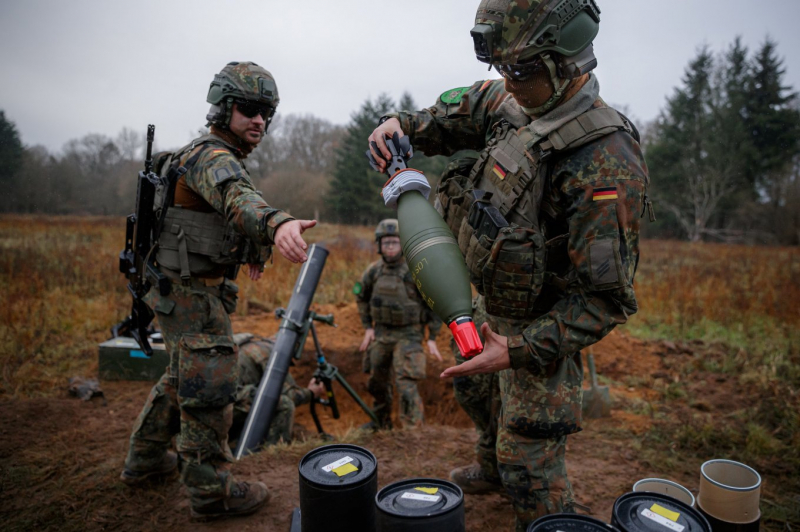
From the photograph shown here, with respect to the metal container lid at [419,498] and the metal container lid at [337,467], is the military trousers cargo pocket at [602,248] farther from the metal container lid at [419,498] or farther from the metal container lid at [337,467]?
the metal container lid at [337,467]

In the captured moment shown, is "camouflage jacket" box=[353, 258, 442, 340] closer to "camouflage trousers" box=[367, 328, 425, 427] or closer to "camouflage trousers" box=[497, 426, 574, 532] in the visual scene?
"camouflage trousers" box=[367, 328, 425, 427]

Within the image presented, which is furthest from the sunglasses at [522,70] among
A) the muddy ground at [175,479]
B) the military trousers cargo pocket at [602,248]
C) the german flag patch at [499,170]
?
the muddy ground at [175,479]

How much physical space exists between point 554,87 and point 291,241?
1.28m

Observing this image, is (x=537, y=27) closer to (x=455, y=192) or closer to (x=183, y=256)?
(x=455, y=192)

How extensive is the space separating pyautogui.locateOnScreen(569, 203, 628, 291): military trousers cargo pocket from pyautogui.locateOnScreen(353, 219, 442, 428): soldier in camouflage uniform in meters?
3.97

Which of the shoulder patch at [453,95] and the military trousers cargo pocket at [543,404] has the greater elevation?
the shoulder patch at [453,95]

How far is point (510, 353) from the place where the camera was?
6.70ft

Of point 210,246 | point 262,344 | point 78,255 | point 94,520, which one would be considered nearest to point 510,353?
point 210,246

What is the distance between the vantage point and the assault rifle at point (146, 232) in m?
2.98

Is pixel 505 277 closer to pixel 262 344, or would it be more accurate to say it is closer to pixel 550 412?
pixel 550 412

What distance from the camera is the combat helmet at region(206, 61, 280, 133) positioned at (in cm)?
311

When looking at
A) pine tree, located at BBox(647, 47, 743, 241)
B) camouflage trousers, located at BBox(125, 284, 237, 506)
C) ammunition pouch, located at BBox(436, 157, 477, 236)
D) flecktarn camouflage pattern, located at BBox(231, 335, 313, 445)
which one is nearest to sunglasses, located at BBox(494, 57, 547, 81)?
ammunition pouch, located at BBox(436, 157, 477, 236)

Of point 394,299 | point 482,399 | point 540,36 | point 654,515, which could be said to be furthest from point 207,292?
point 394,299

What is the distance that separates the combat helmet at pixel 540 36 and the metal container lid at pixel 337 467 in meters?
1.77
